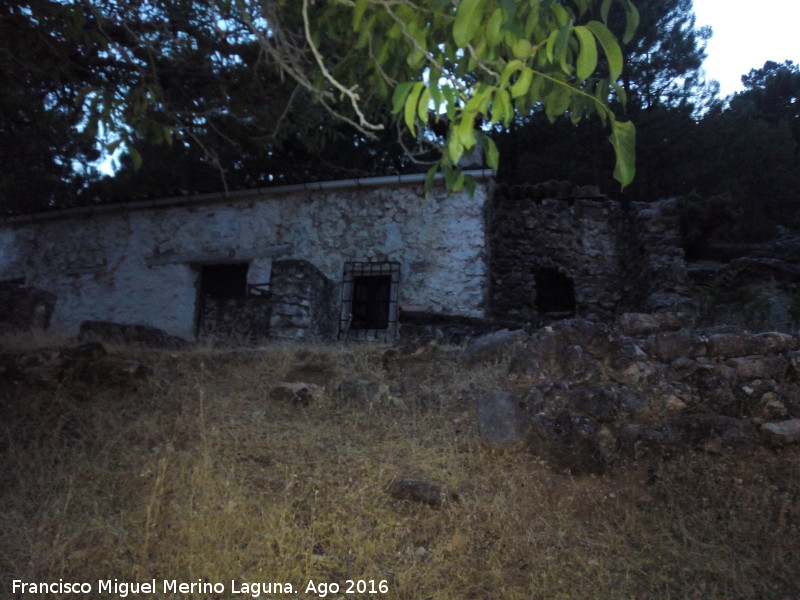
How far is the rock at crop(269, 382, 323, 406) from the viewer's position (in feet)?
20.4

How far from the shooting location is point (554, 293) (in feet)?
41.0

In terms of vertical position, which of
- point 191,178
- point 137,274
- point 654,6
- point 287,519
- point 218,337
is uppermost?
point 654,6

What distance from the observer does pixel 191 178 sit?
14.3 meters

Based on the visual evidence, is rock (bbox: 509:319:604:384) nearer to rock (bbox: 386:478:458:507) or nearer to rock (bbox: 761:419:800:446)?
rock (bbox: 761:419:800:446)

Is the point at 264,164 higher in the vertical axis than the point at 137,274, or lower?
higher

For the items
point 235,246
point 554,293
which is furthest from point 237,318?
point 554,293

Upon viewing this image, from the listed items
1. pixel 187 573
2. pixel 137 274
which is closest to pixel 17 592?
pixel 187 573

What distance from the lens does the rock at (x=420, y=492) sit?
185 inches

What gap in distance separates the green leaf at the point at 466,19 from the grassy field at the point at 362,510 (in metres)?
2.85

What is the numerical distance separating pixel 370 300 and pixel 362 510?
6.59 meters

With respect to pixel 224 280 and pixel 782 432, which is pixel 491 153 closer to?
pixel 782 432

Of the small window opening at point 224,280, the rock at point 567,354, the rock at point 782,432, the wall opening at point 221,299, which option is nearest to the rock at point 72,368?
the wall opening at point 221,299

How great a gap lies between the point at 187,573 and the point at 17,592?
889 millimetres

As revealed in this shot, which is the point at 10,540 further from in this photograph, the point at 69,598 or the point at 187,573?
the point at 187,573
